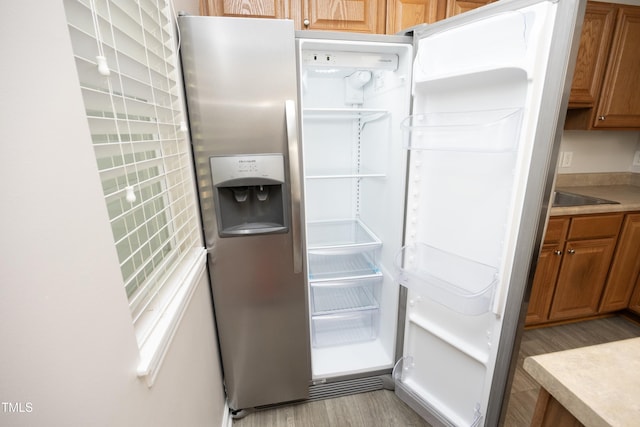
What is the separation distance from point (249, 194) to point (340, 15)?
1142 millimetres

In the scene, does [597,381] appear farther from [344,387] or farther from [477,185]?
[344,387]

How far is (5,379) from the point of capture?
0.33 meters

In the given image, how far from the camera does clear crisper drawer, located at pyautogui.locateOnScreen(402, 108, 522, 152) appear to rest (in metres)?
0.94

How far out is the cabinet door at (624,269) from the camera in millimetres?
1916

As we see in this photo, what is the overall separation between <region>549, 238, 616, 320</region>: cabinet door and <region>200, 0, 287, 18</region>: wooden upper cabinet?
2.33 meters

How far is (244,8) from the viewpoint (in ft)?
4.83

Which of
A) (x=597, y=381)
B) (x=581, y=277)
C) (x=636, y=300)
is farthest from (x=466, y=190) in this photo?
(x=636, y=300)

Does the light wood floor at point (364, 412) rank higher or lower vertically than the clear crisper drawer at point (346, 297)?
lower

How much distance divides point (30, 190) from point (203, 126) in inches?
32.3

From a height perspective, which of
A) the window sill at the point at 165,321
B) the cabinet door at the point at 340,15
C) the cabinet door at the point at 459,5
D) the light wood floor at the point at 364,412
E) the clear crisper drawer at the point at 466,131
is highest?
the cabinet door at the point at 459,5

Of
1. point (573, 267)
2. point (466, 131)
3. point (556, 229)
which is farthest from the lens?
point (573, 267)

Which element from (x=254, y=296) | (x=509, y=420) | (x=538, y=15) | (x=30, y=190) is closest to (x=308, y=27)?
(x=538, y=15)

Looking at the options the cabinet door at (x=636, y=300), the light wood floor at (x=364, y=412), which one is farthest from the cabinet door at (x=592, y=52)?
the light wood floor at (x=364, y=412)

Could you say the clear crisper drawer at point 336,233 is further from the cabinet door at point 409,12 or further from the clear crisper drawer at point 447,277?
the cabinet door at point 409,12
